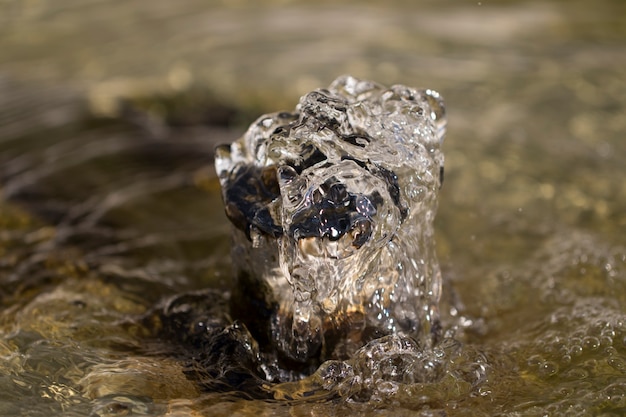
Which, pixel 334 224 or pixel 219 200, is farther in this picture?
pixel 219 200

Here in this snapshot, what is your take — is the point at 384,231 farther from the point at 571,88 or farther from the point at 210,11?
the point at 210,11

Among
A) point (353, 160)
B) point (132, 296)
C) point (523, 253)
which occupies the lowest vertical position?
point (523, 253)

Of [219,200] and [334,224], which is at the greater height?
[334,224]

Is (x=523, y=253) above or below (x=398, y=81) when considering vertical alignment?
below

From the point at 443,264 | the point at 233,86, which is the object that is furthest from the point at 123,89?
the point at 443,264
